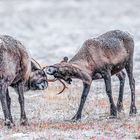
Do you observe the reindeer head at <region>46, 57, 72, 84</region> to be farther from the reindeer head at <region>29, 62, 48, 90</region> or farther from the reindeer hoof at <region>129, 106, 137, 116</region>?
the reindeer hoof at <region>129, 106, 137, 116</region>

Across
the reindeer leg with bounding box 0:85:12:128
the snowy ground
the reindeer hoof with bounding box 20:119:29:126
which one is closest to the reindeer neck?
the snowy ground

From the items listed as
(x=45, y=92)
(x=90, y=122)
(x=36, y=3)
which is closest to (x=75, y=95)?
(x=45, y=92)

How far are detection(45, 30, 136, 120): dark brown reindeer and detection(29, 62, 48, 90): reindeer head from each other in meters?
0.25

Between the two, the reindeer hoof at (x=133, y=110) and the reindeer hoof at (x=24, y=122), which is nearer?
the reindeer hoof at (x=24, y=122)

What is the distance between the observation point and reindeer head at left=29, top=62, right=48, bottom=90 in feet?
59.2

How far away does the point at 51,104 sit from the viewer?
21312mm

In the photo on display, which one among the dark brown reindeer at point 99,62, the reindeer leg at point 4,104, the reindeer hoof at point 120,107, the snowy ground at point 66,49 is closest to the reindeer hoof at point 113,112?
the dark brown reindeer at point 99,62

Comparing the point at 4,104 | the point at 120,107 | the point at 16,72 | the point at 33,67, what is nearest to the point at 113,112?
the point at 120,107

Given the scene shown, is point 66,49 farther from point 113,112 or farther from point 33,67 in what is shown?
point 33,67

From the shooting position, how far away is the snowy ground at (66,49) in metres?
16.1

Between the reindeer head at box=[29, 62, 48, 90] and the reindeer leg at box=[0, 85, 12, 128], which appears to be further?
the reindeer head at box=[29, 62, 48, 90]

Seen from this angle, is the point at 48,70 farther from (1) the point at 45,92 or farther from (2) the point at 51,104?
(1) the point at 45,92

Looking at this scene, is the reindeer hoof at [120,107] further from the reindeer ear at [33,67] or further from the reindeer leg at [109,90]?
the reindeer ear at [33,67]

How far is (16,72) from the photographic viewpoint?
55.4 ft
